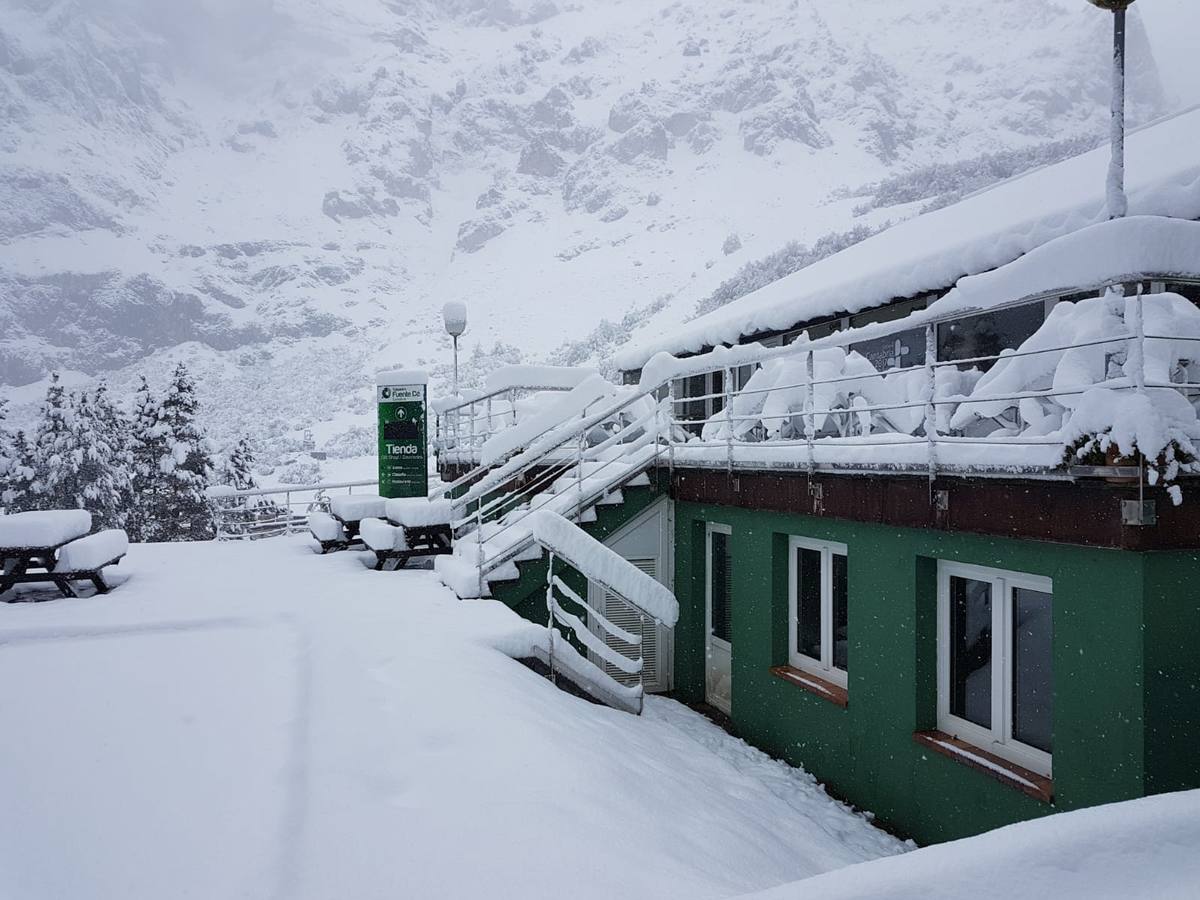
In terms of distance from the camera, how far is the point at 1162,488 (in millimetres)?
4488

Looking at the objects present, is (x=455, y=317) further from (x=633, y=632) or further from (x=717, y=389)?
(x=633, y=632)

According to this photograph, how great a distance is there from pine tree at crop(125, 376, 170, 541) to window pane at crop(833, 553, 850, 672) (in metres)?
37.6

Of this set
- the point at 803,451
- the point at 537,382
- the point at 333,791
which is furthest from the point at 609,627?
the point at 537,382

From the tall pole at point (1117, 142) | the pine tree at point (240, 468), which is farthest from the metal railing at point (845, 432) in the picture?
the pine tree at point (240, 468)

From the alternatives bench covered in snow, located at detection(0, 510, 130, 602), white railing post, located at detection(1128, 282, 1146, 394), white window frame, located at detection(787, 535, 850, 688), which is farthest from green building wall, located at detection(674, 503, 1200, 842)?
bench covered in snow, located at detection(0, 510, 130, 602)

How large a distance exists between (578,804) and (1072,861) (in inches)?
93.9

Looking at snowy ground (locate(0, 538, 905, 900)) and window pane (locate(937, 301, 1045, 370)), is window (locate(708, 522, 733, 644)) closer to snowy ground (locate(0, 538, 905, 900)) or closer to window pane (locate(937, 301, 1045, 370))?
snowy ground (locate(0, 538, 905, 900))

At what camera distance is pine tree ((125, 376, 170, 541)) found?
1529 inches

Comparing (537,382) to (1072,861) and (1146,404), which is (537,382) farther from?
(1072,861)

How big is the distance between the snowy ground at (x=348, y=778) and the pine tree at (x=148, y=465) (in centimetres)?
3476

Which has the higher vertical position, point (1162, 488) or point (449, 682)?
point (1162, 488)

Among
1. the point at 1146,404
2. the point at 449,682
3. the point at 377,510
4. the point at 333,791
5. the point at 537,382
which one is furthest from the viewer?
the point at 537,382

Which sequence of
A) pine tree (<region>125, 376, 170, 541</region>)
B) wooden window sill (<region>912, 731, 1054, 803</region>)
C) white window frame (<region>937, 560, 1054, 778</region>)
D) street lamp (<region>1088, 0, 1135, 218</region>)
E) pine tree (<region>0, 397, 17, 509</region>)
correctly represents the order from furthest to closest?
pine tree (<region>0, 397, 17, 509</region>) < pine tree (<region>125, 376, 170, 541</region>) < white window frame (<region>937, 560, 1054, 778</region>) < wooden window sill (<region>912, 731, 1054, 803</region>) < street lamp (<region>1088, 0, 1135, 218</region>)

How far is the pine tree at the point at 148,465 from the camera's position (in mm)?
38844
